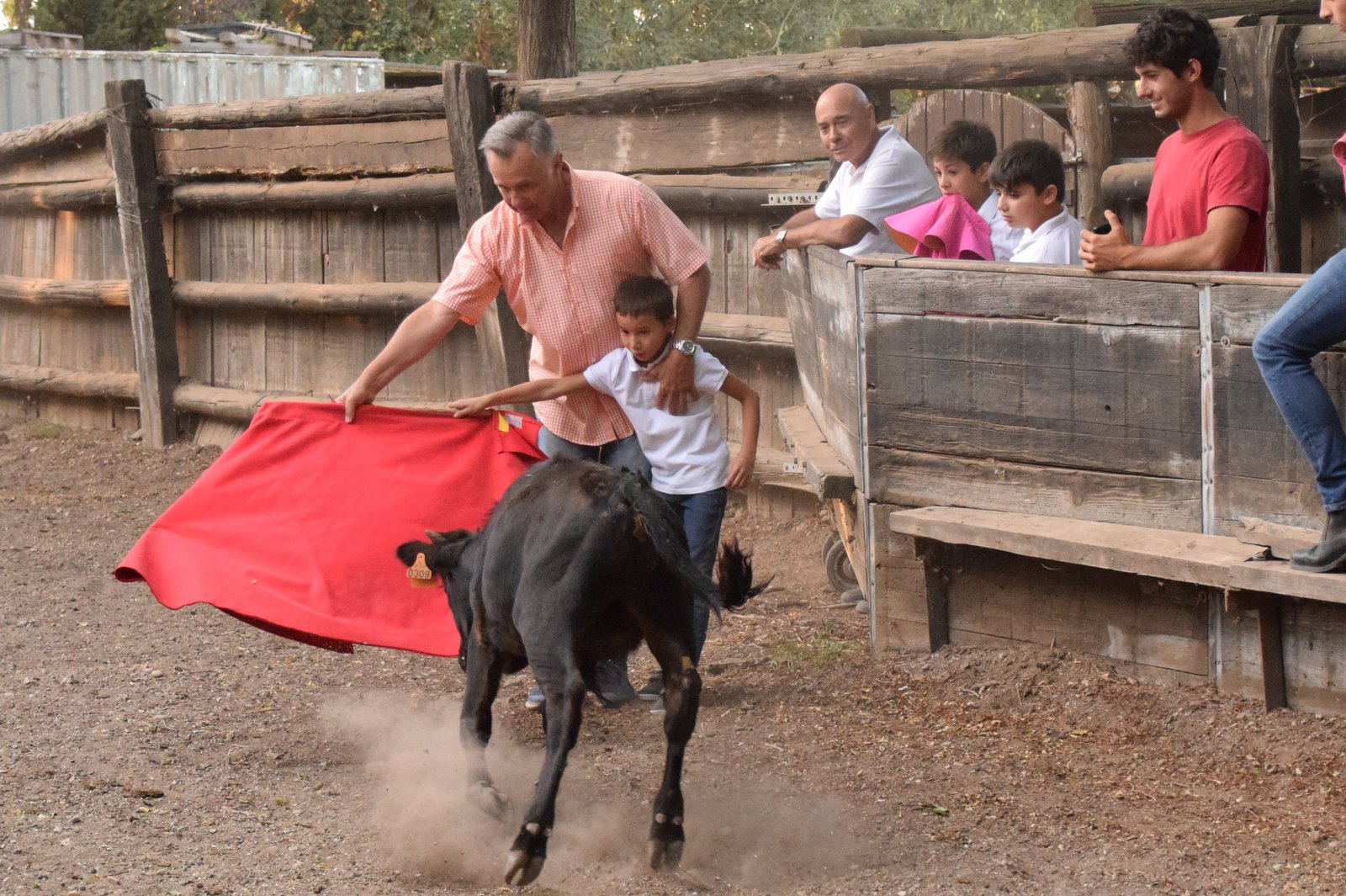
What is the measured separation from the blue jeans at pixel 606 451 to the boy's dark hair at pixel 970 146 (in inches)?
78.2

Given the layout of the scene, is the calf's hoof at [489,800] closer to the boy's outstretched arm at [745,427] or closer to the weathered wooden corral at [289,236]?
the boy's outstretched arm at [745,427]

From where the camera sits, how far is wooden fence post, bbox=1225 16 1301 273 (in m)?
5.38

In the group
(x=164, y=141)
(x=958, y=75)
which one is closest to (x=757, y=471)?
(x=958, y=75)

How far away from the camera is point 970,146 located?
5852mm

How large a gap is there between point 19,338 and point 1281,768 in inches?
431

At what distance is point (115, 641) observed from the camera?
604cm

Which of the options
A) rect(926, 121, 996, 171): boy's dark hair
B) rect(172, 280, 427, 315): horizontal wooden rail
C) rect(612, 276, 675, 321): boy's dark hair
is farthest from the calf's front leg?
rect(172, 280, 427, 315): horizontal wooden rail

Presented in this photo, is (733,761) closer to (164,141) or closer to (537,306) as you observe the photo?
(537,306)

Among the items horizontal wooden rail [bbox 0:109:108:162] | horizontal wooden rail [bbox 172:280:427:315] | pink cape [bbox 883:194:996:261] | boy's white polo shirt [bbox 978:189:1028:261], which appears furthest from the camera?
horizontal wooden rail [bbox 0:109:108:162]

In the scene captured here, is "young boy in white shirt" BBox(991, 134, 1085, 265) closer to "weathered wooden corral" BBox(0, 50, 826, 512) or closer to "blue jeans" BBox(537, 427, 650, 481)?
"blue jeans" BBox(537, 427, 650, 481)

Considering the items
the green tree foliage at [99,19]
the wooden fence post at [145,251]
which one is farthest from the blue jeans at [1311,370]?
the green tree foliage at [99,19]

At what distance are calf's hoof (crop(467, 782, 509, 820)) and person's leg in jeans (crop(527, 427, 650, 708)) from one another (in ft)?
2.46

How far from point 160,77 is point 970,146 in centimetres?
1350

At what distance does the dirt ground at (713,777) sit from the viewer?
3543 millimetres
